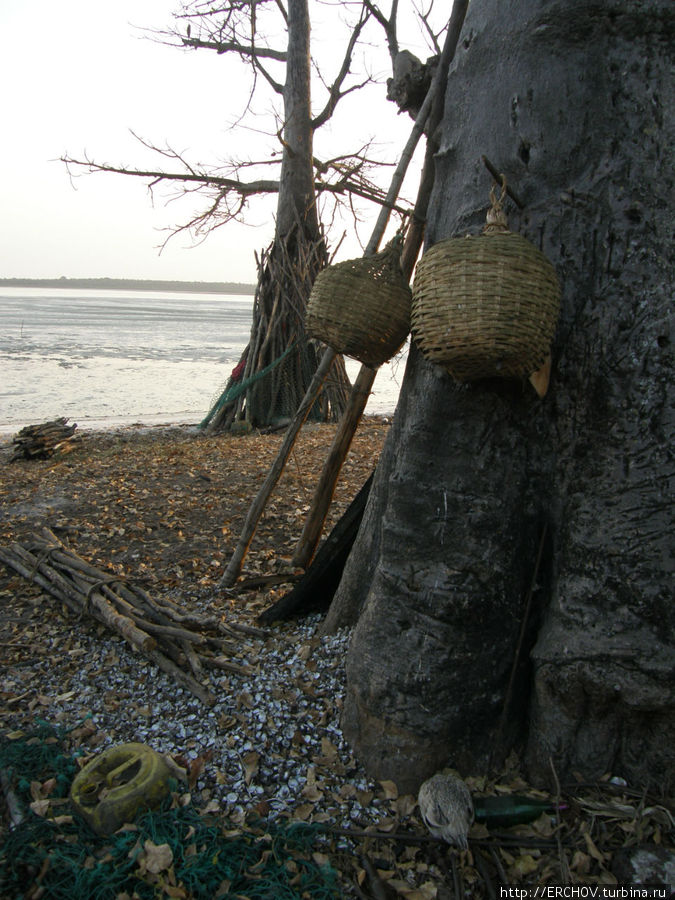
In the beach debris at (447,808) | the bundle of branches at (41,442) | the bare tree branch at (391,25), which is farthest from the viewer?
the bundle of branches at (41,442)

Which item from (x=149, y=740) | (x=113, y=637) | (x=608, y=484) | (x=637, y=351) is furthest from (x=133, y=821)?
(x=637, y=351)

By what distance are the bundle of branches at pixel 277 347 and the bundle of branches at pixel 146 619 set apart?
467 centimetres

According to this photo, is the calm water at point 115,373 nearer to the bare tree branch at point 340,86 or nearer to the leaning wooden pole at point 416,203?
the leaning wooden pole at point 416,203

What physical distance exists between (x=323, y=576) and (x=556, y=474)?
1.32 metres

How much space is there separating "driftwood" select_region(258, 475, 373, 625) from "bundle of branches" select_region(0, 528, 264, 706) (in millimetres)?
184

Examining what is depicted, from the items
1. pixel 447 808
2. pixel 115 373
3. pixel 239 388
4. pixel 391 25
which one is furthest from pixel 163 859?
pixel 115 373

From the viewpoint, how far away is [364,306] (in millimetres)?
2352

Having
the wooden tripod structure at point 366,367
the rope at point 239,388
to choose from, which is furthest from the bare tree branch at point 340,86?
the wooden tripod structure at point 366,367

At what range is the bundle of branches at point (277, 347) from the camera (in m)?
8.20

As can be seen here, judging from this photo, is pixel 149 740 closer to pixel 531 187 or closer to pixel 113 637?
pixel 113 637

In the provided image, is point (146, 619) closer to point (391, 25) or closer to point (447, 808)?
point (447, 808)

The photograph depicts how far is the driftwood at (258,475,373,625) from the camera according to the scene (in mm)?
3189

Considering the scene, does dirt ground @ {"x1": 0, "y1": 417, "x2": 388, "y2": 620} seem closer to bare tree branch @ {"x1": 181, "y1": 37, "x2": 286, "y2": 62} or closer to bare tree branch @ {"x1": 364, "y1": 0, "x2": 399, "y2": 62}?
bare tree branch @ {"x1": 364, "y1": 0, "x2": 399, "y2": 62}

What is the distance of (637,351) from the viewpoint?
2.14m
